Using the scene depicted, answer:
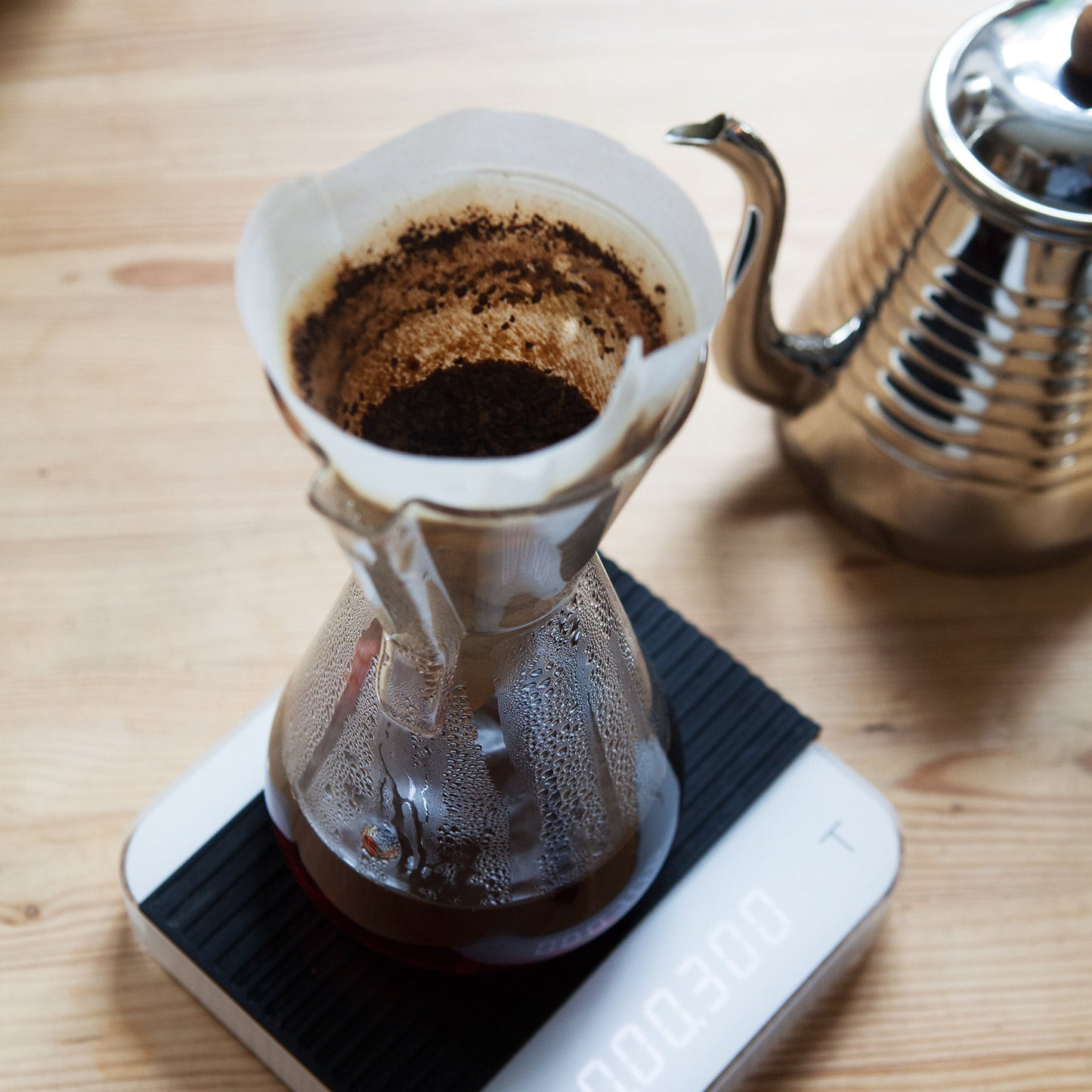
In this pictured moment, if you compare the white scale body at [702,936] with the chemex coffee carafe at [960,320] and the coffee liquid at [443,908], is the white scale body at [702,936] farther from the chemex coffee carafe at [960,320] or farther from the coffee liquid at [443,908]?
the chemex coffee carafe at [960,320]

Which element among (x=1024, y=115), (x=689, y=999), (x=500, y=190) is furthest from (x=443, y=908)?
(x=1024, y=115)

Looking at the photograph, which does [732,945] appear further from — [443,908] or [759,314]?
[759,314]

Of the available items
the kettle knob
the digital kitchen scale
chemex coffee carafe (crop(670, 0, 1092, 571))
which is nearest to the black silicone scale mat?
the digital kitchen scale

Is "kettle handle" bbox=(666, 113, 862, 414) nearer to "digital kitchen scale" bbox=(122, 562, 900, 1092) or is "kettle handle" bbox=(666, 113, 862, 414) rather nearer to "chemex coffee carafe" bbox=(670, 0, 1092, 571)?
"chemex coffee carafe" bbox=(670, 0, 1092, 571)

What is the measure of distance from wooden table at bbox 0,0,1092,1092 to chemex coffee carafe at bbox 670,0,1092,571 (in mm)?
52

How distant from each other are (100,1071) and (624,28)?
685mm

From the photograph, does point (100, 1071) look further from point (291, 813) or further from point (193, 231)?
point (193, 231)

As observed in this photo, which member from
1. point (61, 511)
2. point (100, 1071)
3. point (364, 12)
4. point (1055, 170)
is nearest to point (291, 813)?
point (100, 1071)

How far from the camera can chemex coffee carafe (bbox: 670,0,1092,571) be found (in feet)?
1.66

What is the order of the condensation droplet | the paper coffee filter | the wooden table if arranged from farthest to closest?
1. the wooden table
2. the condensation droplet
3. the paper coffee filter

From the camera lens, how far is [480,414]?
38 cm

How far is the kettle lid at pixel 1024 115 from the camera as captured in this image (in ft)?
1.63

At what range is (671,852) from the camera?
53 cm

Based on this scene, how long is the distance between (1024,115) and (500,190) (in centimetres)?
27
